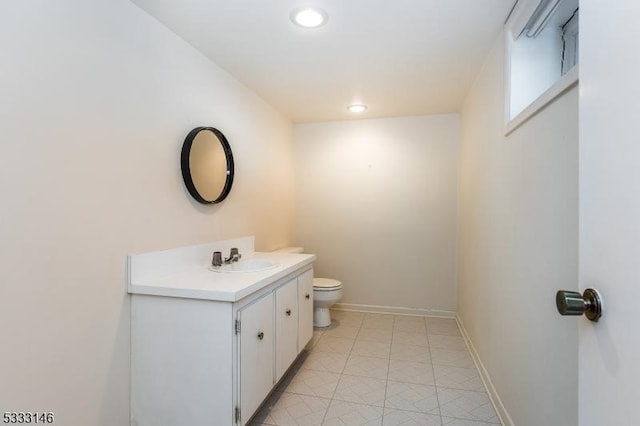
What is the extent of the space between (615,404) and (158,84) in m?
2.15

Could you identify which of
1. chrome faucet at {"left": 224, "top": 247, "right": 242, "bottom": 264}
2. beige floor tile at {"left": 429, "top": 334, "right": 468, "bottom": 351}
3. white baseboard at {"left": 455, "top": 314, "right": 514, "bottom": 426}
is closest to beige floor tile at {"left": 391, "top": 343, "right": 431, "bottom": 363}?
beige floor tile at {"left": 429, "top": 334, "right": 468, "bottom": 351}

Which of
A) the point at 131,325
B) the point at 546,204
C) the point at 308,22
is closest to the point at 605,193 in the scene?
the point at 546,204

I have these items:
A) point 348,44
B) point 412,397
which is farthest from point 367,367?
point 348,44

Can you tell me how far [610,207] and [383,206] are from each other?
3068 millimetres

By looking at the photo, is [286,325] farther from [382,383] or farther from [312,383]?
[382,383]

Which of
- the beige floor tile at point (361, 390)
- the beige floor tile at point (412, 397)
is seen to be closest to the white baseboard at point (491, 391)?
the beige floor tile at point (412, 397)

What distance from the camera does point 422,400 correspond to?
79.3 inches

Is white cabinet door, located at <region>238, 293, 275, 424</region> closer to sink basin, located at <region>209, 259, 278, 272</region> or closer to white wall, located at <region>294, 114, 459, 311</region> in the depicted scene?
sink basin, located at <region>209, 259, 278, 272</region>

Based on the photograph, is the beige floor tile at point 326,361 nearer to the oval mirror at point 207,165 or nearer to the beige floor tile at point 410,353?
the beige floor tile at point 410,353

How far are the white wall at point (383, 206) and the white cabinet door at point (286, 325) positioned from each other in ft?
5.19

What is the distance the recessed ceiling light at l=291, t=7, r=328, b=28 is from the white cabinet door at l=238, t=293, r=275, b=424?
1.55 metres

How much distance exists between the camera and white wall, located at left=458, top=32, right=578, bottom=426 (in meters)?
1.12

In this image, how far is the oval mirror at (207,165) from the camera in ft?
6.46

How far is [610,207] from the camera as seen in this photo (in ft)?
1.99
